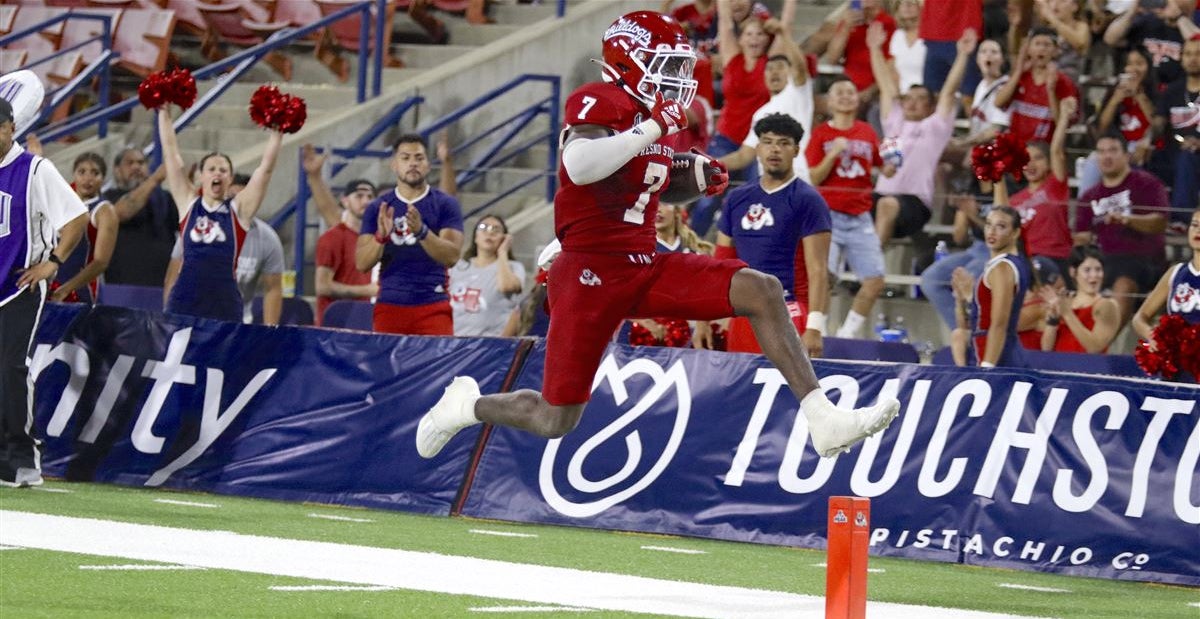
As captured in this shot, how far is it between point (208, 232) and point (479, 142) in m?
5.84

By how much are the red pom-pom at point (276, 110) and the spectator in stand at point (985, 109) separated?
198 inches

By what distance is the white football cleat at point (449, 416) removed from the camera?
8.11 metres

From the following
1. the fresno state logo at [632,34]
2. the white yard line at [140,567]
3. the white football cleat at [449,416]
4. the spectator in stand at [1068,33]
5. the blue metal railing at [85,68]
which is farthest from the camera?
the blue metal railing at [85,68]

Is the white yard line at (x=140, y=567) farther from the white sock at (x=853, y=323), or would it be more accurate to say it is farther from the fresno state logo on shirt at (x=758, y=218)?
the white sock at (x=853, y=323)

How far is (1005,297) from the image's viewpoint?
38.0ft

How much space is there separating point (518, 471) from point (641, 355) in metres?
0.91

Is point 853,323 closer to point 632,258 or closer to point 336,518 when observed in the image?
point 336,518

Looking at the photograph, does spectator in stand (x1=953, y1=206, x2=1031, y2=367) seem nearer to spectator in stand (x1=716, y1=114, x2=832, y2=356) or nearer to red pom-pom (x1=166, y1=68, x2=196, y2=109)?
spectator in stand (x1=716, y1=114, x2=832, y2=356)

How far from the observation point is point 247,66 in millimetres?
18047

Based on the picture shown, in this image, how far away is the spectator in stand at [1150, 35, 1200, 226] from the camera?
1427cm

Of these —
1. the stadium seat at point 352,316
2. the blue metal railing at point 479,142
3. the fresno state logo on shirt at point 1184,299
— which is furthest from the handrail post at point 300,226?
the fresno state logo on shirt at point 1184,299

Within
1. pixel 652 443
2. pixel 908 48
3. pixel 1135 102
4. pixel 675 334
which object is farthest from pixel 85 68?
pixel 652 443

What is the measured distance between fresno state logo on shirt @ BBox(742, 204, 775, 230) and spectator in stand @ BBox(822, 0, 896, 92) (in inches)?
219

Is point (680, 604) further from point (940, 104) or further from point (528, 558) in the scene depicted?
point (940, 104)
